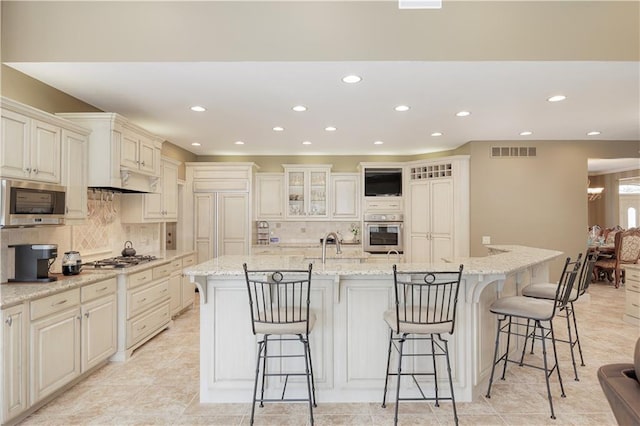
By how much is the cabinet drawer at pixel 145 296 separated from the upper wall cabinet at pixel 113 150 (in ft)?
3.59

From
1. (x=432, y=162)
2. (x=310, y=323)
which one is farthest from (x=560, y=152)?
(x=310, y=323)

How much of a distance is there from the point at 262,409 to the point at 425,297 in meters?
1.46

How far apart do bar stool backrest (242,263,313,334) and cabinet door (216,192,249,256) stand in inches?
147

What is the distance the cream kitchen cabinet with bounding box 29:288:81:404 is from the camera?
96.1 inches

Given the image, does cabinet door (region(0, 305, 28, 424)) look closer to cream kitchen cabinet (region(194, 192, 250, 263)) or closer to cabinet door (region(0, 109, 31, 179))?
cabinet door (region(0, 109, 31, 179))

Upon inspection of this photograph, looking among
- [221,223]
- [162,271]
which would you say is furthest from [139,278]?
[221,223]

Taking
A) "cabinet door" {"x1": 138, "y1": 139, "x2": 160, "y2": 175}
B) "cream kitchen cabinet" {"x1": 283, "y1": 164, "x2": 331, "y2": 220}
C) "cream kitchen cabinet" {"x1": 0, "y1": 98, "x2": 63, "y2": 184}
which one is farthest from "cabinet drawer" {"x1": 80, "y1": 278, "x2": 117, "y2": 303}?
"cream kitchen cabinet" {"x1": 283, "y1": 164, "x2": 331, "y2": 220}

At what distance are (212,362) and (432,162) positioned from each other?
475 centimetres

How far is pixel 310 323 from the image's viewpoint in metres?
2.39

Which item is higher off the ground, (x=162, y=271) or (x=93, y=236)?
(x=93, y=236)

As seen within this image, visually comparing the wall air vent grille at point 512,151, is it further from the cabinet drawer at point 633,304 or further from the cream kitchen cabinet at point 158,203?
the cream kitchen cabinet at point 158,203

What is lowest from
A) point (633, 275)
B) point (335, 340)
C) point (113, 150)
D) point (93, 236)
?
point (335, 340)

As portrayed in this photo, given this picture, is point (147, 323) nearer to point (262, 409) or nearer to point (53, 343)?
point (53, 343)

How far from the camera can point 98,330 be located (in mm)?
3119
